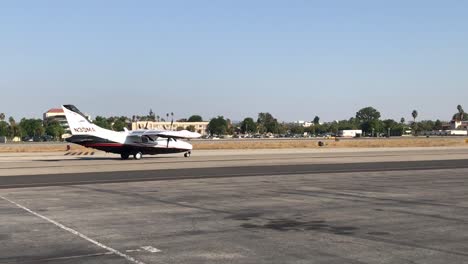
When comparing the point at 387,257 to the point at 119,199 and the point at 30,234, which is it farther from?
the point at 119,199

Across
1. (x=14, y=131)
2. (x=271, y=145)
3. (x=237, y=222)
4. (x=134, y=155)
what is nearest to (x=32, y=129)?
(x=14, y=131)

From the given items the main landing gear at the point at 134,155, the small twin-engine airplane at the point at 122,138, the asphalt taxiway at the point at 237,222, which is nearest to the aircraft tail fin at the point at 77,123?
the small twin-engine airplane at the point at 122,138

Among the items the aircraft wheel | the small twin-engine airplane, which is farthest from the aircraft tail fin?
the aircraft wheel

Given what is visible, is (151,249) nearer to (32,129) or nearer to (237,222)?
(237,222)

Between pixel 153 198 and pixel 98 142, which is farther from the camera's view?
pixel 98 142

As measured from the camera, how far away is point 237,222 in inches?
512

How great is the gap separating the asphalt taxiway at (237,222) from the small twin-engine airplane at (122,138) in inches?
872

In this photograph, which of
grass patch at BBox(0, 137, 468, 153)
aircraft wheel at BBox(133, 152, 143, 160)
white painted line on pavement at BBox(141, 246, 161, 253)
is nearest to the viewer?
white painted line on pavement at BBox(141, 246, 161, 253)

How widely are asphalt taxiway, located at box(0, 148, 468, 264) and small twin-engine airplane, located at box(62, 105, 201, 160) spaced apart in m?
22.1

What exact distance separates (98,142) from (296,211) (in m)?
33.3

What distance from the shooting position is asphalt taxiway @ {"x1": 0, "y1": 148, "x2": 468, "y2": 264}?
955cm

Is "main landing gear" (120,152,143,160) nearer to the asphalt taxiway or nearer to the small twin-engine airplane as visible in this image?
the small twin-engine airplane

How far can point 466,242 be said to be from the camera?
1038 centimetres

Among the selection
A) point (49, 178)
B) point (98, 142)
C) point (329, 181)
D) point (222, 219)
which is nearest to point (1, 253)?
point (222, 219)
